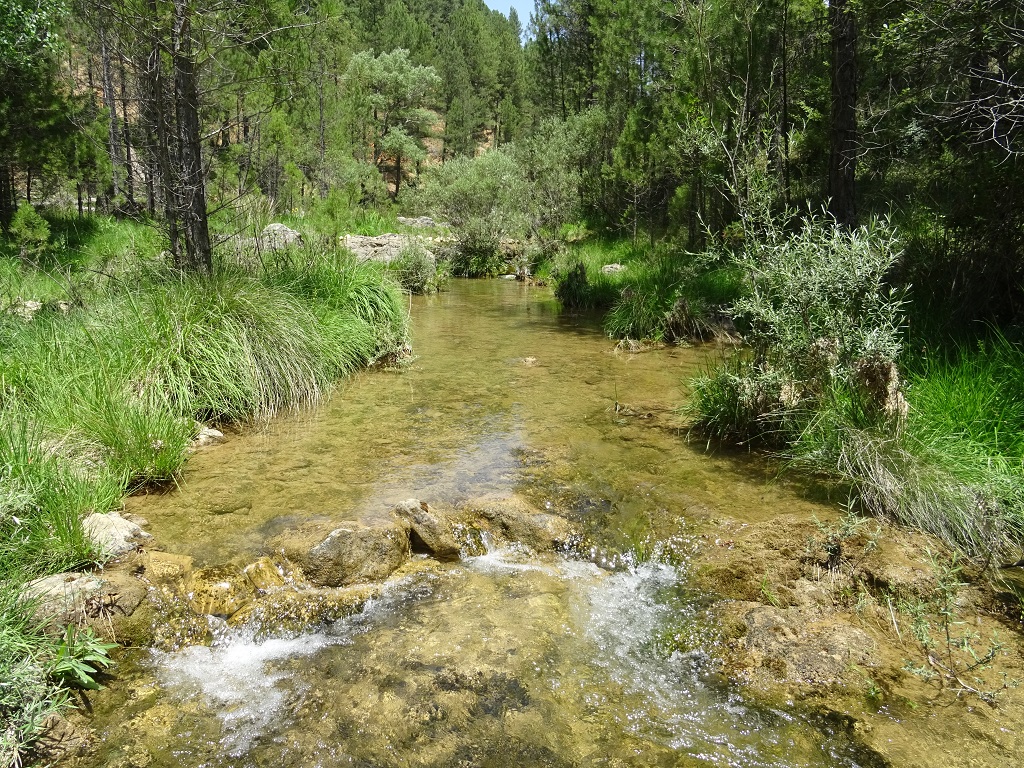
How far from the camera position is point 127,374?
17.4ft

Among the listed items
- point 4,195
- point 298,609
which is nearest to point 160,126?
point 298,609

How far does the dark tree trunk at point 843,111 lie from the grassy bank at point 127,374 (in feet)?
19.8

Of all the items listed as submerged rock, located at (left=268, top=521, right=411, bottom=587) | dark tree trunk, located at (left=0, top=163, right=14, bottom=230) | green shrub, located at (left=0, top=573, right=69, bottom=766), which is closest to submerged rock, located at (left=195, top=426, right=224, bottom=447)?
submerged rock, located at (left=268, top=521, right=411, bottom=587)

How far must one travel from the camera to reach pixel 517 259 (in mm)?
22141

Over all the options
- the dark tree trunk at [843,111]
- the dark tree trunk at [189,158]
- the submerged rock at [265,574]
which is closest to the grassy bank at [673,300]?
the dark tree trunk at [843,111]

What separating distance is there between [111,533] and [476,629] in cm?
220

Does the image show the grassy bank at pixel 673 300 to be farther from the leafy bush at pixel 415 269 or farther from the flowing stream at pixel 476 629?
the leafy bush at pixel 415 269

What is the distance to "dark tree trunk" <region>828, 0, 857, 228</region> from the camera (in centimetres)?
756

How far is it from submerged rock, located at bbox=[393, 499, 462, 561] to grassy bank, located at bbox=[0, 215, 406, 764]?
1809 millimetres

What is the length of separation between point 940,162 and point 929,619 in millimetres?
5102

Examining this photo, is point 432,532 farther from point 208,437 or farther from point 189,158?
point 189,158

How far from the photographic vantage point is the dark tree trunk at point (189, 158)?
6.80 meters

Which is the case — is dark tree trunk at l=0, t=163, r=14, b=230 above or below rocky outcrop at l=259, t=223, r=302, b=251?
above

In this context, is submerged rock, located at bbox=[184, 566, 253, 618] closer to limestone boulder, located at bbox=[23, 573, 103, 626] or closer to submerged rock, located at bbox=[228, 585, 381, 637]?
submerged rock, located at bbox=[228, 585, 381, 637]
